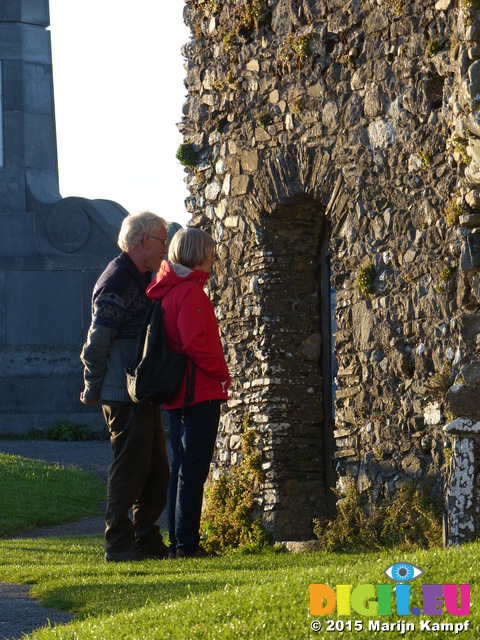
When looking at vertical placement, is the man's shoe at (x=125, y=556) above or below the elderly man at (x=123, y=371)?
below

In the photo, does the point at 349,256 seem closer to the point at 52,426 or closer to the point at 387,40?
the point at 387,40

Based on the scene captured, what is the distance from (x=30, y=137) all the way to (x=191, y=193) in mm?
8958

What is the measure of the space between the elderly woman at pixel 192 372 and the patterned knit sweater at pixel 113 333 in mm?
217

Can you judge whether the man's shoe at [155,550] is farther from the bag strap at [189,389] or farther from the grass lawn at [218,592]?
the bag strap at [189,389]

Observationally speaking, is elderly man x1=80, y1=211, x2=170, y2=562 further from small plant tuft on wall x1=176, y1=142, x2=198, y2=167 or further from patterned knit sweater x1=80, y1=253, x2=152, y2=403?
small plant tuft on wall x1=176, y1=142, x2=198, y2=167

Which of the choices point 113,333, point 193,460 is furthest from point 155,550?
point 113,333

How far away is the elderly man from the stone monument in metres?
9.78

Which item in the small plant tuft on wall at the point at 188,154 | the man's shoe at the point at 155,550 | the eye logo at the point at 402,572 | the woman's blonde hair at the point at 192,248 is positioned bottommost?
the man's shoe at the point at 155,550

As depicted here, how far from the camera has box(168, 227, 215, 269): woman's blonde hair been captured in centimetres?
650

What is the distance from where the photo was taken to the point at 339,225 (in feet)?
23.5

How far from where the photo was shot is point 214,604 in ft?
14.8

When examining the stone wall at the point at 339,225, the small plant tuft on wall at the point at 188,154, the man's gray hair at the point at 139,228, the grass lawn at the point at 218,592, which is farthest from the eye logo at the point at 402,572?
the small plant tuft on wall at the point at 188,154

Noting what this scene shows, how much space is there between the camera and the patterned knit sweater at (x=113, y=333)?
6.51 m

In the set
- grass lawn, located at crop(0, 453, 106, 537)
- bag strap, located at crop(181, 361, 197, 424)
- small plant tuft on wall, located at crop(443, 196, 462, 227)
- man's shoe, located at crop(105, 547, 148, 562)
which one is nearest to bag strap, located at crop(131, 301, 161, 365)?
bag strap, located at crop(181, 361, 197, 424)
